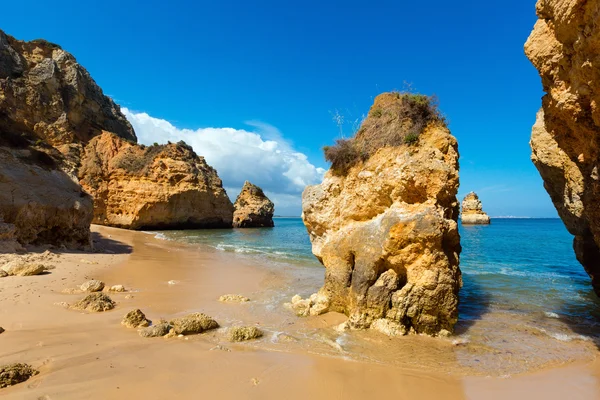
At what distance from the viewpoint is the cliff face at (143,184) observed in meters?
40.5

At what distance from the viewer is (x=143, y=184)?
41.2 metres

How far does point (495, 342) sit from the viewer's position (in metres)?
6.81

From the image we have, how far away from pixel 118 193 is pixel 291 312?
3988cm

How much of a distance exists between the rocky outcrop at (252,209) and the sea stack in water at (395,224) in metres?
Answer: 52.8

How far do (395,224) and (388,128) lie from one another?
301 centimetres

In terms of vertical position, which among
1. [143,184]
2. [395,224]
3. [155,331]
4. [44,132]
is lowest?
[155,331]

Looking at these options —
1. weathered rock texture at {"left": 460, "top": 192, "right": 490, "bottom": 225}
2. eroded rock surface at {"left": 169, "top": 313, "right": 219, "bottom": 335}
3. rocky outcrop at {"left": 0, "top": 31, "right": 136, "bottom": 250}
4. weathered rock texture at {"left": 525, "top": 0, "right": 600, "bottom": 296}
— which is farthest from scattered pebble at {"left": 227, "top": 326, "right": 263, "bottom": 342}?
weathered rock texture at {"left": 460, "top": 192, "right": 490, "bottom": 225}

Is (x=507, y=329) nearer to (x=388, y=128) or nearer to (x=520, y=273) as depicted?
(x=388, y=128)

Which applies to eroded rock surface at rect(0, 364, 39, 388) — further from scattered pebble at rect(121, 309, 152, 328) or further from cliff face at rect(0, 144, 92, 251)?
cliff face at rect(0, 144, 92, 251)

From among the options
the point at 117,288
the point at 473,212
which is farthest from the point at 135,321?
the point at 473,212

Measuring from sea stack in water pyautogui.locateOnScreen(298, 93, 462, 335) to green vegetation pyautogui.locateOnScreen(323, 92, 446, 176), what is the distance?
0.03 metres

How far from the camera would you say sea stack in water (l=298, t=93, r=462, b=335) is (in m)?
6.96

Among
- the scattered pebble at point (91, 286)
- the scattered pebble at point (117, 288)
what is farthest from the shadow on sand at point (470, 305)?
the scattered pebble at point (91, 286)

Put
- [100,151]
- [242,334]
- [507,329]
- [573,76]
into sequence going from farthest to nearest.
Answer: [100,151], [507,329], [242,334], [573,76]
